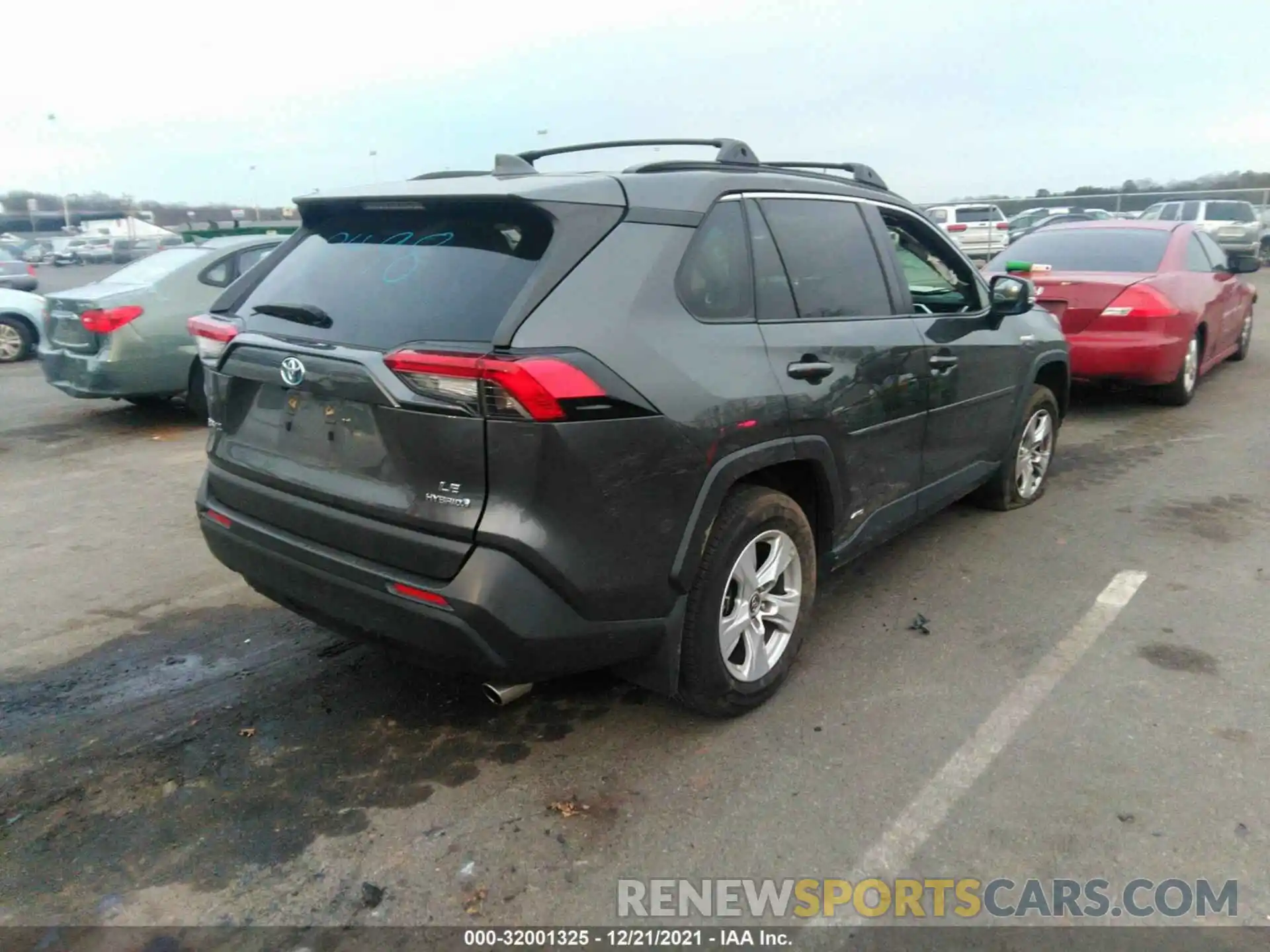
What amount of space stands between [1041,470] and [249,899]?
5.09 m

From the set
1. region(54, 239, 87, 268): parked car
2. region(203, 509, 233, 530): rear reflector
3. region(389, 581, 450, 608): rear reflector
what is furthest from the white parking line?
region(54, 239, 87, 268): parked car

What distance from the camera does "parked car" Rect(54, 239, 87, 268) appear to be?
44.6 m

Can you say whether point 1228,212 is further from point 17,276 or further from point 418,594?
point 17,276

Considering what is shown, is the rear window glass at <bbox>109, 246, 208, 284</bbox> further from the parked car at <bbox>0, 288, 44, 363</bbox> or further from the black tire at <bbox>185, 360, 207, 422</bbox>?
the parked car at <bbox>0, 288, 44, 363</bbox>

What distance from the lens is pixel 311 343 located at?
9.75 ft

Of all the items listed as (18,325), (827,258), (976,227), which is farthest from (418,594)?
(976,227)

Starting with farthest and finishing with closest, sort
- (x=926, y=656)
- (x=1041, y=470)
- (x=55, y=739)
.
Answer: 1. (x=1041, y=470)
2. (x=926, y=656)
3. (x=55, y=739)

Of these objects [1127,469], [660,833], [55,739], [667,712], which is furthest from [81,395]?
[1127,469]

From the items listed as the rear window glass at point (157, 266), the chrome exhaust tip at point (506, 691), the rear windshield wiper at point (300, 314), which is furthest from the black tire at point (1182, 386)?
the rear window glass at point (157, 266)

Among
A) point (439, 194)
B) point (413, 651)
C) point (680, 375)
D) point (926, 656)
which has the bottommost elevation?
point (926, 656)

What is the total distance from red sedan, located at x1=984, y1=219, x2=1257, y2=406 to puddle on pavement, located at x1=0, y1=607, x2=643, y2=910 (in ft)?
19.3

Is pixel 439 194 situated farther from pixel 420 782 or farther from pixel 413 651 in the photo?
pixel 420 782

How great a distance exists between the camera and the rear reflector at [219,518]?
3285mm

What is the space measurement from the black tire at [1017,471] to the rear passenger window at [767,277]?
2413 millimetres
